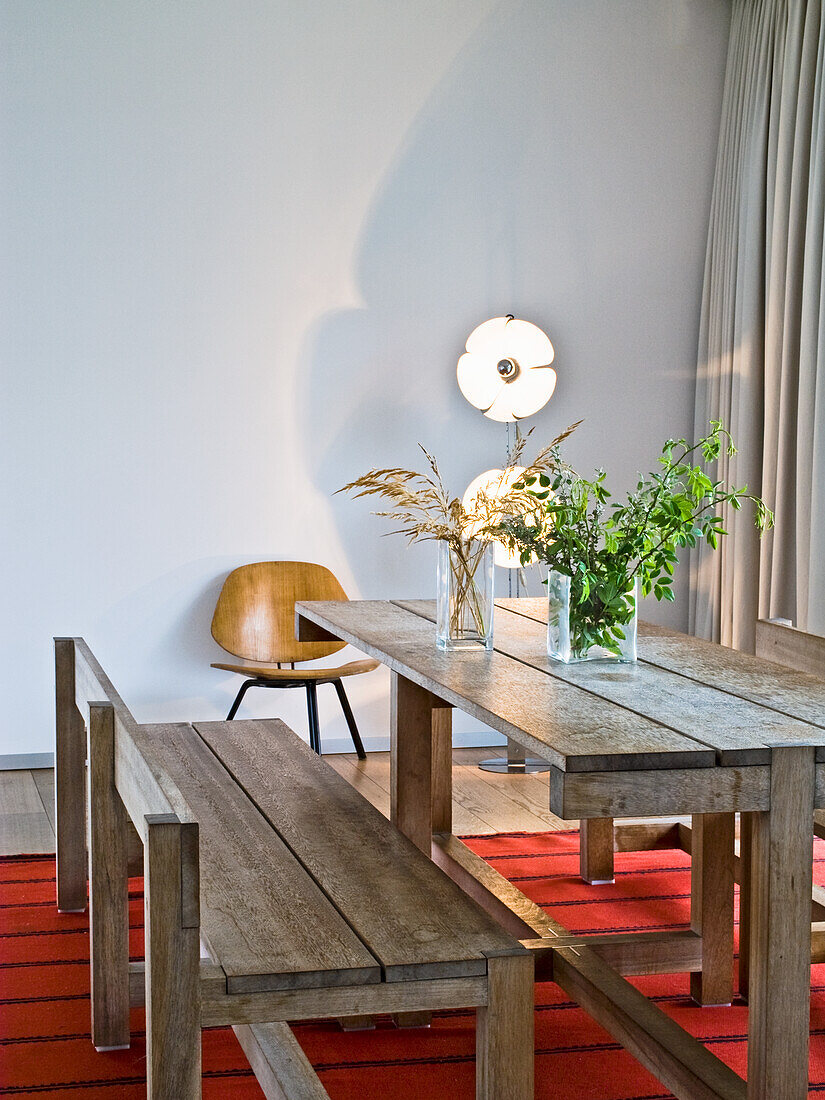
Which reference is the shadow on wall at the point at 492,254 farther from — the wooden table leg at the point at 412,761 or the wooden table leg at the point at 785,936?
the wooden table leg at the point at 785,936

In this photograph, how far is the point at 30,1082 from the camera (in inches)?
82.6

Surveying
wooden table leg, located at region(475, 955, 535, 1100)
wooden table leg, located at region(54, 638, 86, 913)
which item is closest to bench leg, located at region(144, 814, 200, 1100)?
wooden table leg, located at region(475, 955, 535, 1100)

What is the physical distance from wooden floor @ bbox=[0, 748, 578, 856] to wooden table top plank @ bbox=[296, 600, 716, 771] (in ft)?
4.04

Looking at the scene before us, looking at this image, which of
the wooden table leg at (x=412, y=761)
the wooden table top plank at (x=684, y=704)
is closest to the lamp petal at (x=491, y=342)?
the wooden table leg at (x=412, y=761)

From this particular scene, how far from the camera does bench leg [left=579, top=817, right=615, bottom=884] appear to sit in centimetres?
313

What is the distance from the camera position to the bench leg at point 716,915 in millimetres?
2385

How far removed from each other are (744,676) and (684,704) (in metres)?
0.30

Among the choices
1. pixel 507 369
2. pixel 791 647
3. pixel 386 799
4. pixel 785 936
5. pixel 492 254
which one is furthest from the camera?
pixel 492 254

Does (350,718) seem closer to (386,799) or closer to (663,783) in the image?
(386,799)

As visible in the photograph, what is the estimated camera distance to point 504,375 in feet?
14.5

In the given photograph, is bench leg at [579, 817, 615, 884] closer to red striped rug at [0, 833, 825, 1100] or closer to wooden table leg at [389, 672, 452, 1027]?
red striped rug at [0, 833, 825, 1100]

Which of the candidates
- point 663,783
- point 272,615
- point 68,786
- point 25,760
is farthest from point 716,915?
point 25,760

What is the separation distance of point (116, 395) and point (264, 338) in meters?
0.58

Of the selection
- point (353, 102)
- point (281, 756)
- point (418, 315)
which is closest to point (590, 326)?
point (418, 315)
